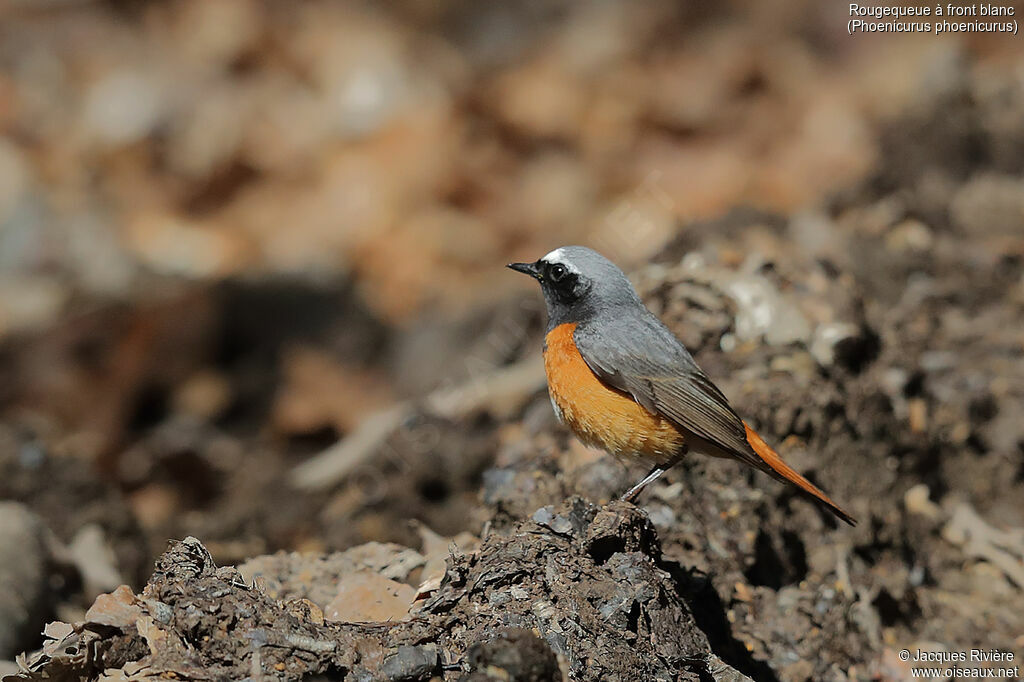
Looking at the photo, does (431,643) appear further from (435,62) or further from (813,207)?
(435,62)

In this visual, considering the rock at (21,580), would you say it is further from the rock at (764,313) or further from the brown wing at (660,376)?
the rock at (764,313)

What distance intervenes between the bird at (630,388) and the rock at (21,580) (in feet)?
8.63

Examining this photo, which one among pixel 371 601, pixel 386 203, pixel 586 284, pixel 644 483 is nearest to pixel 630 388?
pixel 644 483

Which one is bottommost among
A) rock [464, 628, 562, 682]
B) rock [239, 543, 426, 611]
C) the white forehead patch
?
rock [239, 543, 426, 611]

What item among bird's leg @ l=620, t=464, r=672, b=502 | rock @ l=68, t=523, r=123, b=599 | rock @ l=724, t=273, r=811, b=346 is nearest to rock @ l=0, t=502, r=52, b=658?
rock @ l=68, t=523, r=123, b=599

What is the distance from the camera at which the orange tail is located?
13.8 feet

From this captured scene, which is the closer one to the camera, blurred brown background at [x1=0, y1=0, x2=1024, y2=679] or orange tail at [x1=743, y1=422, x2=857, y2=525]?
orange tail at [x1=743, y1=422, x2=857, y2=525]

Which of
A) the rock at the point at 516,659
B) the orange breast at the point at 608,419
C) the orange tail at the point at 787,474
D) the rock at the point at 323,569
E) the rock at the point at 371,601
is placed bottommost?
the rock at the point at 323,569

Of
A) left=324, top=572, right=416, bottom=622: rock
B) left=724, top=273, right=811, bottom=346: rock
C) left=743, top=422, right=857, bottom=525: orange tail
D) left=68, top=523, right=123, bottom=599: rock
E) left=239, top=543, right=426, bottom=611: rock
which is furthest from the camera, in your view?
left=724, top=273, right=811, bottom=346: rock

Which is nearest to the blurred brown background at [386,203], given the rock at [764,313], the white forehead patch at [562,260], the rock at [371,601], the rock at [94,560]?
the rock at [94,560]

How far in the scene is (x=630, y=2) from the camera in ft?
37.0

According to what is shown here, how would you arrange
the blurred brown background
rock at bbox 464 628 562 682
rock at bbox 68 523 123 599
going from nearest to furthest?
rock at bbox 464 628 562 682 → rock at bbox 68 523 123 599 → the blurred brown background

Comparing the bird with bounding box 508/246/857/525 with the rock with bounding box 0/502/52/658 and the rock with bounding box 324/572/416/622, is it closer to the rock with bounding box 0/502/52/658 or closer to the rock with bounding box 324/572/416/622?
the rock with bounding box 324/572/416/622

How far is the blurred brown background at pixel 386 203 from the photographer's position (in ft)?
24.5
